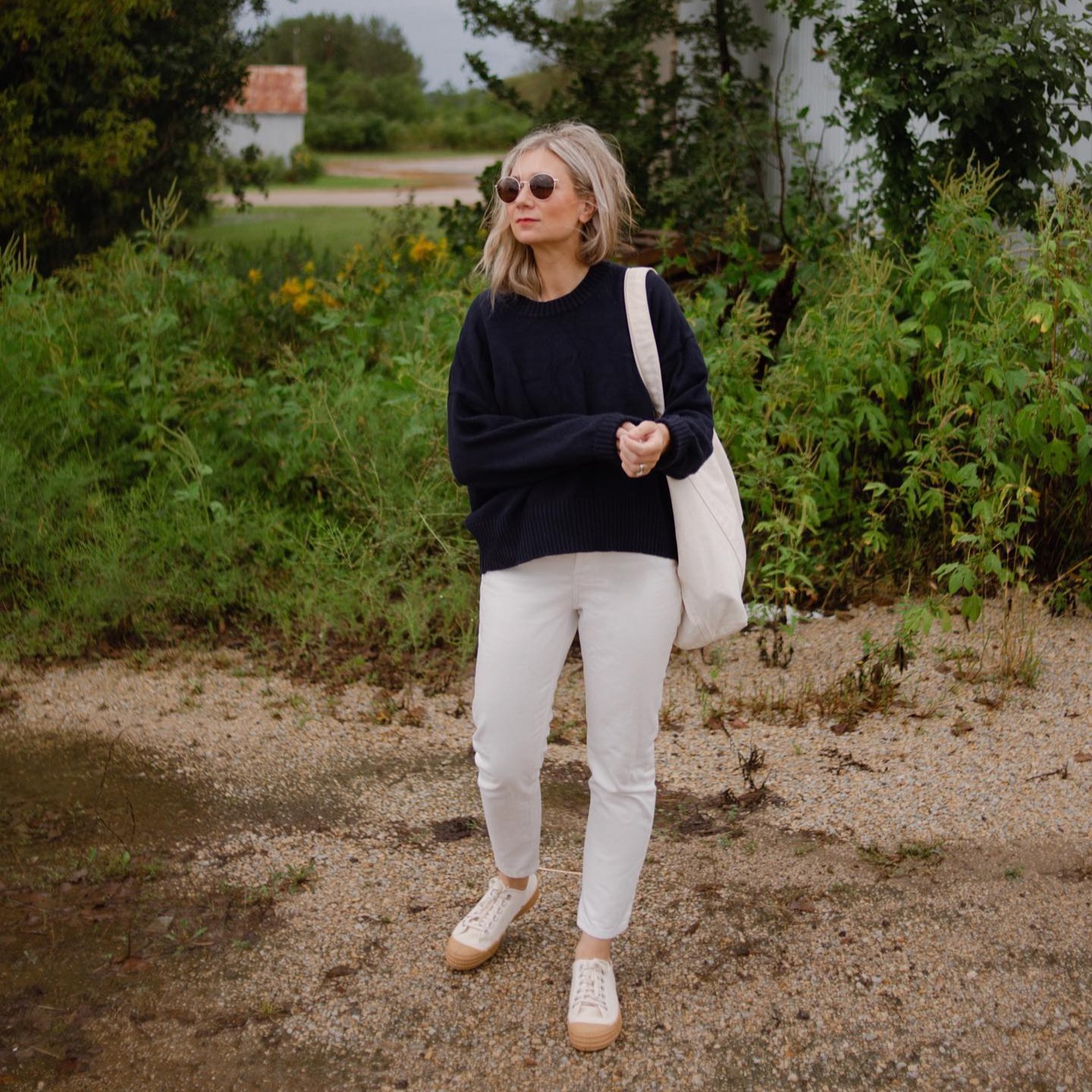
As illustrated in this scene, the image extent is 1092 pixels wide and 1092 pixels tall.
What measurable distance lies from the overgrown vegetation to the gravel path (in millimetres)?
311

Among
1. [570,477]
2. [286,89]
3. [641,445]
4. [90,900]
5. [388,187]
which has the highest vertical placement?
[286,89]

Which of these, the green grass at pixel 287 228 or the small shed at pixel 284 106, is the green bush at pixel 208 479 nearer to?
the green grass at pixel 287 228

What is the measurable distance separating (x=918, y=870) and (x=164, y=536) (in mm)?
3276

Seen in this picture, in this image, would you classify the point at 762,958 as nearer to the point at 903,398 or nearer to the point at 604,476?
the point at 604,476

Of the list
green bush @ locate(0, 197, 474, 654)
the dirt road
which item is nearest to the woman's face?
green bush @ locate(0, 197, 474, 654)

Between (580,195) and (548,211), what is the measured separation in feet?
0.29

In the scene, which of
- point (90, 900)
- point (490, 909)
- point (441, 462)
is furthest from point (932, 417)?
point (90, 900)

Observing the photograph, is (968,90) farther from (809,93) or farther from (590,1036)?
(590,1036)

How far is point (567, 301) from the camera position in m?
2.61

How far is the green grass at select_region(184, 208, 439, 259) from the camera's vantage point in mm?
11539

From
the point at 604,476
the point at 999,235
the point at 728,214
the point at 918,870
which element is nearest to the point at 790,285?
the point at 999,235

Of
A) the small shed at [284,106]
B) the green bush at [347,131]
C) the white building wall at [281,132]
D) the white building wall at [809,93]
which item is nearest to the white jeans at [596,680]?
the white building wall at [809,93]

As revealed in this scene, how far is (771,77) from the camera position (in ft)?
32.3

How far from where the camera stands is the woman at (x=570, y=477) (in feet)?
8.48
